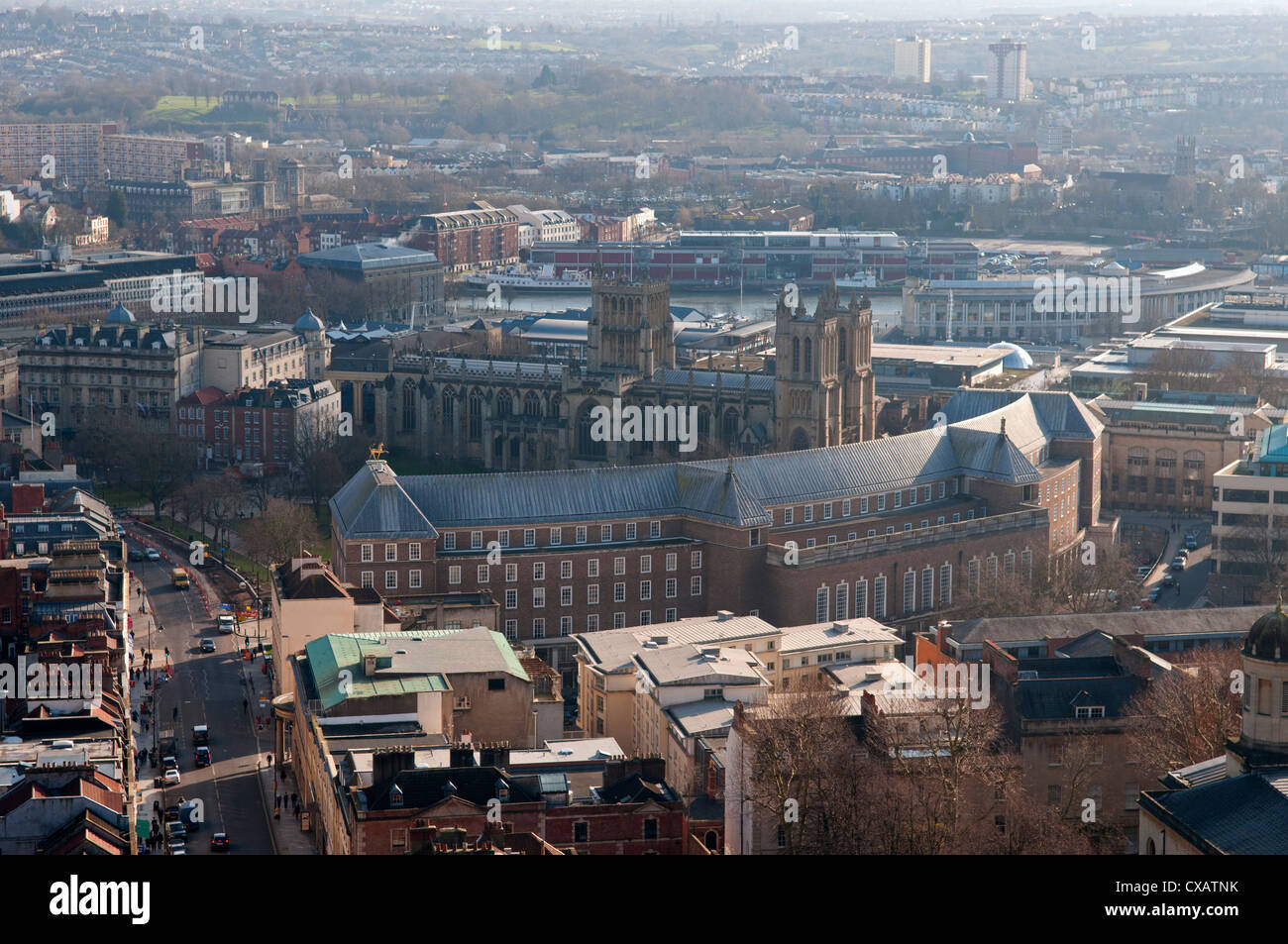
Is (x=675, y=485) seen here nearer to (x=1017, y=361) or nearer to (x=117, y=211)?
(x=1017, y=361)

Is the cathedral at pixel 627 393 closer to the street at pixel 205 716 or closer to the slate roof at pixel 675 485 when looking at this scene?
the slate roof at pixel 675 485

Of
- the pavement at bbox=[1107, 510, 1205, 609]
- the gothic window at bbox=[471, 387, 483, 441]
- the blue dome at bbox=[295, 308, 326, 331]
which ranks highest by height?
the blue dome at bbox=[295, 308, 326, 331]

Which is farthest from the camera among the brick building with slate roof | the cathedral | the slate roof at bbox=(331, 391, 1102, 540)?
the cathedral

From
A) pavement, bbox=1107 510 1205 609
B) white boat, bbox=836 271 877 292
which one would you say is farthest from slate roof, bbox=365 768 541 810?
white boat, bbox=836 271 877 292

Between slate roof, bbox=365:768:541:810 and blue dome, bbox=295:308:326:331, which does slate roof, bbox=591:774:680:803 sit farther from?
blue dome, bbox=295:308:326:331

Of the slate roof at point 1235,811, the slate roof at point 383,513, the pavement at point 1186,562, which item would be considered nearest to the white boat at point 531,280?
the pavement at point 1186,562
